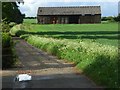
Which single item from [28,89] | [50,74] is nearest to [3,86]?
Result: [28,89]

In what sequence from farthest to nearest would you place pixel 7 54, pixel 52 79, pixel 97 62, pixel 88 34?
pixel 88 34 < pixel 7 54 < pixel 97 62 < pixel 52 79

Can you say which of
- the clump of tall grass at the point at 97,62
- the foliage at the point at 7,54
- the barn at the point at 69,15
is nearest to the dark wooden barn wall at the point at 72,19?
the barn at the point at 69,15

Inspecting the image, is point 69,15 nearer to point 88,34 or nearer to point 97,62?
point 88,34

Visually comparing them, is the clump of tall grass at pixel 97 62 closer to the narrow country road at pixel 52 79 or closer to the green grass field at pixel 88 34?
the narrow country road at pixel 52 79

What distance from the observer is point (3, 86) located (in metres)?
11.1

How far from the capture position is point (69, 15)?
119500 mm

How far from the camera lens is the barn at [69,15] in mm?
119500

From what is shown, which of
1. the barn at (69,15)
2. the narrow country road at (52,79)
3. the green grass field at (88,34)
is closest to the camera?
the narrow country road at (52,79)

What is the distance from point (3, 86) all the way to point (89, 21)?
108 metres

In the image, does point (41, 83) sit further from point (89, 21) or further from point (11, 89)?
point (89, 21)

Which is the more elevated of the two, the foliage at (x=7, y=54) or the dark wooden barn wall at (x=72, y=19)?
the foliage at (x=7, y=54)

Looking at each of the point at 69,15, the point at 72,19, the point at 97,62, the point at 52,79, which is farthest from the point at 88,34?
the point at 72,19

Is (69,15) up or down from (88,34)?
up

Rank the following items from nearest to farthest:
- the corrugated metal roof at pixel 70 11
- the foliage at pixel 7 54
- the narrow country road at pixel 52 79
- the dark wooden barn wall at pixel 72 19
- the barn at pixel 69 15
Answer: the narrow country road at pixel 52 79 → the foliage at pixel 7 54 → the dark wooden barn wall at pixel 72 19 → the barn at pixel 69 15 → the corrugated metal roof at pixel 70 11
